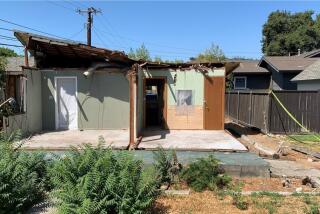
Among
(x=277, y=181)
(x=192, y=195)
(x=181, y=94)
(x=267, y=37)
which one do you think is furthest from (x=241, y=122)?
(x=267, y=37)

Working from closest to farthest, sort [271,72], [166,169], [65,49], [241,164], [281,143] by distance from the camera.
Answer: [166,169], [241,164], [281,143], [65,49], [271,72]

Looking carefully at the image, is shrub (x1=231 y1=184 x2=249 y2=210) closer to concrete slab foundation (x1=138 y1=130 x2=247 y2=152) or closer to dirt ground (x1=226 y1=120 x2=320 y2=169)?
concrete slab foundation (x1=138 y1=130 x2=247 y2=152)

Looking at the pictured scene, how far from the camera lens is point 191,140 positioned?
36.3 feet

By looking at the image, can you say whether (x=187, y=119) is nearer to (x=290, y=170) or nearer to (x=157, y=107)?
(x=157, y=107)

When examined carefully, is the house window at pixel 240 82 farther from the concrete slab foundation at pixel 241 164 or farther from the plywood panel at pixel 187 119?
the concrete slab foundation at pixel 241 164

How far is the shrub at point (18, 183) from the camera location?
190 inches

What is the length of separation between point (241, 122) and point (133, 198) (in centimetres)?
1391

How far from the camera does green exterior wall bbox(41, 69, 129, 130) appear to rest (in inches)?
522

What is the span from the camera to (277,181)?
7.05 metres

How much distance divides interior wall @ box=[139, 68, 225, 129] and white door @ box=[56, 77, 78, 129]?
2.86 m

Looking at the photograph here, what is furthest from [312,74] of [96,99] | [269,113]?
[96,99]

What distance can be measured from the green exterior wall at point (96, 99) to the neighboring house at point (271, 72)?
14948 mm

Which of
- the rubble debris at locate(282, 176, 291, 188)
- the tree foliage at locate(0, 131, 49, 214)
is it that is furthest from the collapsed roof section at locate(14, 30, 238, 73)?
the rubble debris at locate(282, 176, 291, 188)

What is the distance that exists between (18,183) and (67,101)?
8515 mm
